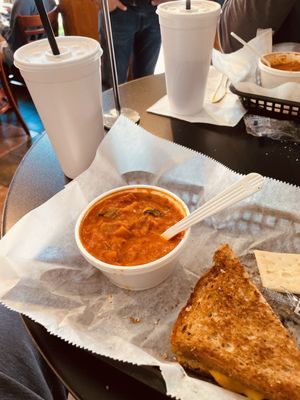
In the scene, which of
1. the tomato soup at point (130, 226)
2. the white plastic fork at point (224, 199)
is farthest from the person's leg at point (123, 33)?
the white plastic fork at point (224, 199)

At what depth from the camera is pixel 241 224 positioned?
36.5 inches

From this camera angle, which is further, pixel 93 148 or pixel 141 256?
pixel 93 148

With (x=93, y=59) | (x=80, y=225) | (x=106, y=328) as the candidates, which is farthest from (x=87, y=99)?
(x=106, y=328)

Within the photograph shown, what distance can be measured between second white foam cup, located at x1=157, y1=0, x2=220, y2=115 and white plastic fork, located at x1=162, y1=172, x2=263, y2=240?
592 millimetres

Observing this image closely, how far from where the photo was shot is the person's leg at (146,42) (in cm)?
262

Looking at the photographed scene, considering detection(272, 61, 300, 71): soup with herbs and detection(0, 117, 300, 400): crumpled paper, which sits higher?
detection(272, 61, 300, 71): soup with herbs

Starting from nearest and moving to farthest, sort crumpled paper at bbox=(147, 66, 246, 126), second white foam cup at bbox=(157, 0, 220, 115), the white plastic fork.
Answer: the white plastic fork
second white foam cup at bbox=(157, 0, 220, 115)
crumpled paper at bbox=(147, 66, 246, 126)

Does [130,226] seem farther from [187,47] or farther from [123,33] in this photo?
[123,33]

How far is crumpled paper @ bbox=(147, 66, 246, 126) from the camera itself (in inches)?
49.4

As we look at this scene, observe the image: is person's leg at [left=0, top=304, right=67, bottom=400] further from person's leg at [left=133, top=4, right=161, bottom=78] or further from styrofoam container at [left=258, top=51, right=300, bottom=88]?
Answer: person's leg at [left=133, top=4, right=161, bottom=78]

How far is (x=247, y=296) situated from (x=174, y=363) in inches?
7.8

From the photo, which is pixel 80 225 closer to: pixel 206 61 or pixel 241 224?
pixel 241 224

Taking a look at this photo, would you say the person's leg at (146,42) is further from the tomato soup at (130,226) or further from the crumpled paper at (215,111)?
the tomato soup at (130,226)

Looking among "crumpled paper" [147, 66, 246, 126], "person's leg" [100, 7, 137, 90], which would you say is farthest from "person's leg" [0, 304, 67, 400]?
"person's leg" [100, 7, 137, 90]
